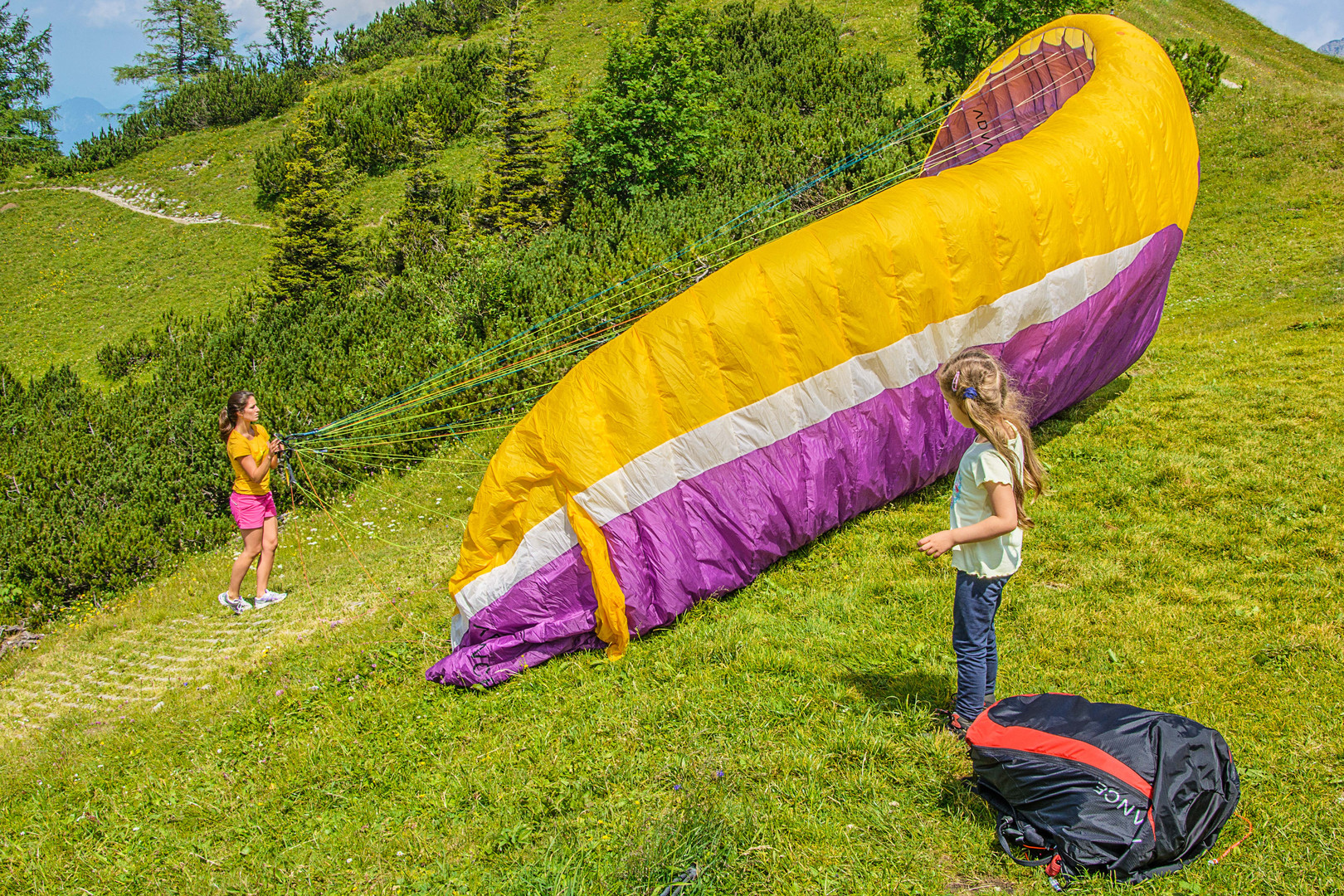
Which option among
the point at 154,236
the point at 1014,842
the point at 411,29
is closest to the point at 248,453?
the point at 1014,842

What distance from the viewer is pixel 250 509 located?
7062mm

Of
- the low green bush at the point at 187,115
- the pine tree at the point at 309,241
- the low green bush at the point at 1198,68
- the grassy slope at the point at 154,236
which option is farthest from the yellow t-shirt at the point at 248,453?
the low green bush at the point at 187,115

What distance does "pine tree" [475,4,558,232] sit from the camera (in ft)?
63.7

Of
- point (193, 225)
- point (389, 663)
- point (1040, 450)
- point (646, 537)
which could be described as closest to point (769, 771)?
point (646, 537)

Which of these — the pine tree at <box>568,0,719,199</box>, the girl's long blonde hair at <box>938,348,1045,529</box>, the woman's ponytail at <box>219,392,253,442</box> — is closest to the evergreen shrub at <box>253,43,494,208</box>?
the pine tree at <box>568,0,719,199</box>

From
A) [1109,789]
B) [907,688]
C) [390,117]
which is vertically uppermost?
[390,117]

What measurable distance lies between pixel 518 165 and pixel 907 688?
18.2m

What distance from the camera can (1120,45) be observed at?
7473 millimetres

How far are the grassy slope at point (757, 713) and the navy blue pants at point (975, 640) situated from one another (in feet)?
0.87

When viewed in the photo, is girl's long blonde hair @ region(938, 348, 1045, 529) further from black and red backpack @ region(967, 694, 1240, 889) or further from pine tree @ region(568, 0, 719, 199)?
pine tree @ region(568, 0, 719, 199)

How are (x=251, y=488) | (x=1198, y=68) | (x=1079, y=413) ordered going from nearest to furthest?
(x=251, y=488), (x=1079, y=413), (x=1198, y=68)

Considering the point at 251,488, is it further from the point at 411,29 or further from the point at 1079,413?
the point at 411,29

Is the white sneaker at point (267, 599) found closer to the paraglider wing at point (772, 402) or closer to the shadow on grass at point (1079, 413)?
the paraglider wing at point (772, 402)

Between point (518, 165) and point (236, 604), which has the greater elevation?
point (518, 165)
